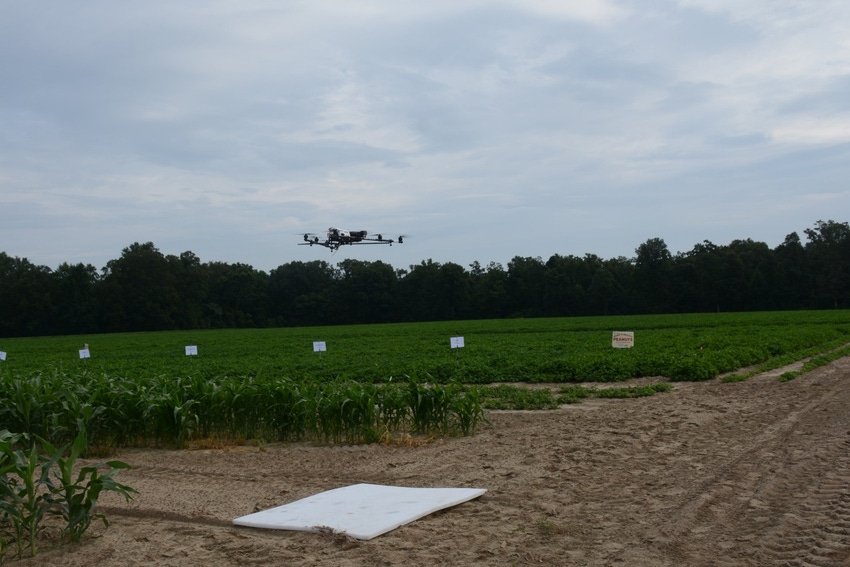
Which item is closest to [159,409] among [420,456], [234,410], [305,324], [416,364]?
[234,410]

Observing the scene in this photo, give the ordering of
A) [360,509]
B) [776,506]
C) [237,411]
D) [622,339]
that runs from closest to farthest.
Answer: [776,506] → [360,509] → [237,411] → [622,339]

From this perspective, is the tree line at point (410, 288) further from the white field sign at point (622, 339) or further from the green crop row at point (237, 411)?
the green crop row at point (237, 411)

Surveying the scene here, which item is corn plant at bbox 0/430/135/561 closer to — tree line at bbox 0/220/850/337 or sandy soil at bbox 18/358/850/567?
sandy soil at bbox 18/358/850/567

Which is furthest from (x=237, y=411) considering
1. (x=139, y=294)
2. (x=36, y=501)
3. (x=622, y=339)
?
(x=139, y=294)

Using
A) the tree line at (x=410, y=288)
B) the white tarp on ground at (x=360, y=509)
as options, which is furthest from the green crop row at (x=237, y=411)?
the tree line at (x=410, y=288)

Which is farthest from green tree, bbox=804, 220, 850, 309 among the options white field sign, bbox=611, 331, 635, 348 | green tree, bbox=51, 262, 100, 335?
green tree, bbox=51, 262, 100, 335

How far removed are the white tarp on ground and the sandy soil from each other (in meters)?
0.10

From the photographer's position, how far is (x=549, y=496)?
7.19 m

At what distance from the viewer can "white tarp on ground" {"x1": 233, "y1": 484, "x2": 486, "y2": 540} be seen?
6113 millimetres

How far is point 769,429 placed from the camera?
427 inches

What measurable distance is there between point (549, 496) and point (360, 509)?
186 cm

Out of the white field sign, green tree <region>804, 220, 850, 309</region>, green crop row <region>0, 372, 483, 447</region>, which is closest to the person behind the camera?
green crop row <region>0, 372, 483, 447</region>

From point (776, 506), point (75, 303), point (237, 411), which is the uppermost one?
point (75, 303)

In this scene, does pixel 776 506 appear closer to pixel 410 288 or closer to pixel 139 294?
pixel 139 294
